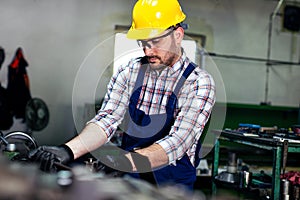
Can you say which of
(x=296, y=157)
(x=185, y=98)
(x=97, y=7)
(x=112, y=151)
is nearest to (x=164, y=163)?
(x=185, y=98)

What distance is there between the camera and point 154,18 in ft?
5.67

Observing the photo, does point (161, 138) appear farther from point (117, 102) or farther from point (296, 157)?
point (296, 157)

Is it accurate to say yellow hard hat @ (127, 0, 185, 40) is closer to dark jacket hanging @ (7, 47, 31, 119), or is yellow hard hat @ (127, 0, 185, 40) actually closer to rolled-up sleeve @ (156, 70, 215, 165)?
rolled-up sleeve @ (156, 70, 215, 165)

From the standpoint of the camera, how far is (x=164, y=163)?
62.7 inches

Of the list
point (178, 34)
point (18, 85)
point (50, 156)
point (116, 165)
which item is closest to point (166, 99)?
point (178, 34)

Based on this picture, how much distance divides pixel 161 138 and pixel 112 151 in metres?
1.27

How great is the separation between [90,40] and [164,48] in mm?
3426

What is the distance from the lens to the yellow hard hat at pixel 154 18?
1.72m

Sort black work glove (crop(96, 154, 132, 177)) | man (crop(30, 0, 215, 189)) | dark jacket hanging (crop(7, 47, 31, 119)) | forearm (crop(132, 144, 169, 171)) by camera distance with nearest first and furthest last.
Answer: black work glove (crop(96, 154, 132, 177)) < forearm (crop(132, 144, 169, 171)) < man (crop(30, 0, 215, 189)) < dark jacket hanging (crop(7, 47, 31, 119))

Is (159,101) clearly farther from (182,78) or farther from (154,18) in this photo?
(154,18)

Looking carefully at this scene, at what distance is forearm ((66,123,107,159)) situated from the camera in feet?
5.31

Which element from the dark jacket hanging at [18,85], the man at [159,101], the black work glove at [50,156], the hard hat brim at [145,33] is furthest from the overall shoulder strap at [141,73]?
the dark jacket hanging at [18,85]

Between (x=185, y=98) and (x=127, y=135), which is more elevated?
(x=185, y=98)

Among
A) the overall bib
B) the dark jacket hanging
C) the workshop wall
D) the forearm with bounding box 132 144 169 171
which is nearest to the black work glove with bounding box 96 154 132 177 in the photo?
the forearm with bounding box 132 144 169 171
